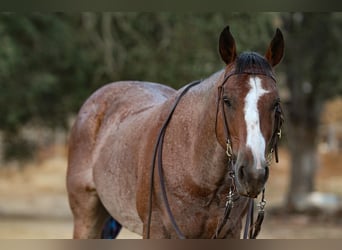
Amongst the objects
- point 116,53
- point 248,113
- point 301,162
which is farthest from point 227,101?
point 301,162

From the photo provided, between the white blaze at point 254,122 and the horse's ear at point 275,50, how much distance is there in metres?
0.26

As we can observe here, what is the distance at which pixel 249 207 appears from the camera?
3521 millimetres

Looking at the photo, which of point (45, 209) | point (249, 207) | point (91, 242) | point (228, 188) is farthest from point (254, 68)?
point (45, 209)

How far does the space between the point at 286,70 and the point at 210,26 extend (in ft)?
12.2

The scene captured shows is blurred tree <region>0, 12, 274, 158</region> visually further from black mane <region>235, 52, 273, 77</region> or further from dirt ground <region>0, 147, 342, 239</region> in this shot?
black mane <region>235, 52, 273, 77</region>

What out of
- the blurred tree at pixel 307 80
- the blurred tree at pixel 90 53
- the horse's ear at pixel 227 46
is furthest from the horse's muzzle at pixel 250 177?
the blurred tree at pixel 307 80

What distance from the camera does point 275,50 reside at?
118 inches

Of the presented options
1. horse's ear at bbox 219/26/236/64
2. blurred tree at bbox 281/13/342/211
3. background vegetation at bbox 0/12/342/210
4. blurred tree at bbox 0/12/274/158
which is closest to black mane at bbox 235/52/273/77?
horse's ear at bbox 219/26/236/64

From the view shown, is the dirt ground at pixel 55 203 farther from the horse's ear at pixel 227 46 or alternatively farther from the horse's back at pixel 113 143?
the horse's ear at pixel 227 46

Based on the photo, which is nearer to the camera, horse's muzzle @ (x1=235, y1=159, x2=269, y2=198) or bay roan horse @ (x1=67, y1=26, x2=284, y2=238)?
horse's muzzle @ (x1=235, y1=159, x2=269, y2=198)

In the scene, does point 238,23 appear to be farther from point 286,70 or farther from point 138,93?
point 138,93

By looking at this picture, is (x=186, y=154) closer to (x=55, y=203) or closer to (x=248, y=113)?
(x=248, y=113)

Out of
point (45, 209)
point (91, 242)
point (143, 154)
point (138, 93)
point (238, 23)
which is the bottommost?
point (91, 242)

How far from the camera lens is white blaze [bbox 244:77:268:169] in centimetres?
257
